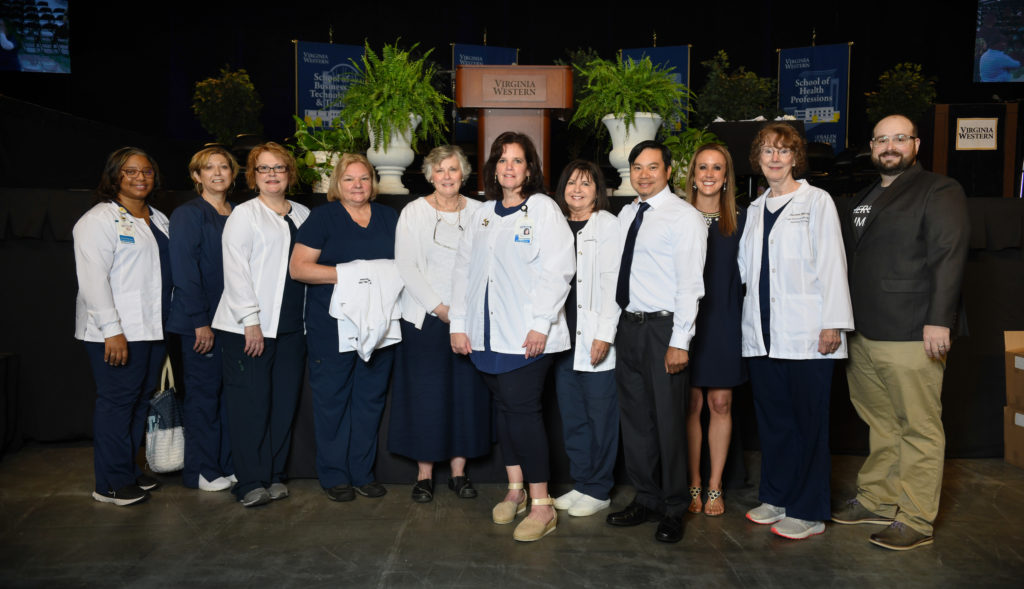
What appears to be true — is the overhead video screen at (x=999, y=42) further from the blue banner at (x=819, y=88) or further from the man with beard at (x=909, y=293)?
the man with beard at (x=909, y=293)

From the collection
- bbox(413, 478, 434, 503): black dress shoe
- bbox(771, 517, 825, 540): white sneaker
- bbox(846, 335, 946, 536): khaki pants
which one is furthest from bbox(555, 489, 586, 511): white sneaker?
bbox(846, 335, 946, 536): khaki pants

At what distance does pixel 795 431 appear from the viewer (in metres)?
2.94

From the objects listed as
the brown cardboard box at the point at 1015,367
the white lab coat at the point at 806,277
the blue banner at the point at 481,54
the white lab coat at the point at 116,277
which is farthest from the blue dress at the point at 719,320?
the blue banner at the point at 481,54

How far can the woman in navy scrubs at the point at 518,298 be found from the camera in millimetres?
2752

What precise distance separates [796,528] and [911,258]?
1115 mm

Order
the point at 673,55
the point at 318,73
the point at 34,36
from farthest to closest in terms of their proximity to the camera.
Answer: the point at 673,55 < the point at 318,73 < the point at 34,36

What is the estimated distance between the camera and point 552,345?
280 centimetres

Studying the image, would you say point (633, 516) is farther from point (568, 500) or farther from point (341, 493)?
point (341, 493)

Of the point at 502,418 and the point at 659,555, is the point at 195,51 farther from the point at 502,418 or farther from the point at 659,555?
the point at 659,555

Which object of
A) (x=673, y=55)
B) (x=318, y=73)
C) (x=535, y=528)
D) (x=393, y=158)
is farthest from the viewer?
(x=673, y=55)

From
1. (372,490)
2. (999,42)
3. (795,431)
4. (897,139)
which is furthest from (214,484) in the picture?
(999,42)

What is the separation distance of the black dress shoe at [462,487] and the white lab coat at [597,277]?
0.91 meters

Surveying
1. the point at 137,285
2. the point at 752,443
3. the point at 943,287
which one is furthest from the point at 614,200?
the point at 137,285

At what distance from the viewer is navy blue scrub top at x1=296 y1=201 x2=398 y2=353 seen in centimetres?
314
